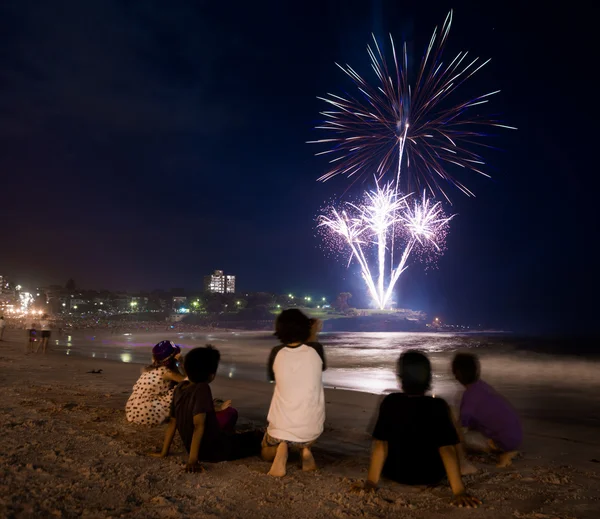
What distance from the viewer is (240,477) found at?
432 centimetres

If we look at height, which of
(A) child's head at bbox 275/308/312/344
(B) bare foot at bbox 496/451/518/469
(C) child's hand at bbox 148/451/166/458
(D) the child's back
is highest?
(A) child's head at bbox 275/308/312/344

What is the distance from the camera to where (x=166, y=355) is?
5992mm

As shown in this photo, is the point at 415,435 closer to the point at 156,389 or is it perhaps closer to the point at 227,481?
the point at 227,481

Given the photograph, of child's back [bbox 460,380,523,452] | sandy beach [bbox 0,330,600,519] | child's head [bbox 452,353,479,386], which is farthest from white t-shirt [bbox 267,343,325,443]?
child's back [bbox 460,380,523,452]

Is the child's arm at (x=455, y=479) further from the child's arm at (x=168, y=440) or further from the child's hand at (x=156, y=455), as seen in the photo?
the child's hand at (x=156, y=455)

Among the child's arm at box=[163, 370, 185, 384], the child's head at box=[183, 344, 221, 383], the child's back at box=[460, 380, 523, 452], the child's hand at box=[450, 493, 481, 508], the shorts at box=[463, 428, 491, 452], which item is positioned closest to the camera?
the child's hand at box=[450, 493, 481, 508]

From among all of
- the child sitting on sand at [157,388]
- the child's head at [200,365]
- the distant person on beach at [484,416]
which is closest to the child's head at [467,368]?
the distant person on beach at [484,416]

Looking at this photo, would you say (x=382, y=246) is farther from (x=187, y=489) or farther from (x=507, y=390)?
(x=187, y=489)

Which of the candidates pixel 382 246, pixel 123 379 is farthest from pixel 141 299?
pixel 123 379

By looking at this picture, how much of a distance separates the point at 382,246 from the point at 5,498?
150 ft

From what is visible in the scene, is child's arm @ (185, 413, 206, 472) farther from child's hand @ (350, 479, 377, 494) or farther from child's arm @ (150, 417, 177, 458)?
child's hand @ (350, 479, 377, 494)

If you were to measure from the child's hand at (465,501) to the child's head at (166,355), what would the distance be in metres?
3.58

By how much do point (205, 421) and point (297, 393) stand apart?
36.3 inches

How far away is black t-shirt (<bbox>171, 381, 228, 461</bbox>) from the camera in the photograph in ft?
15.1
